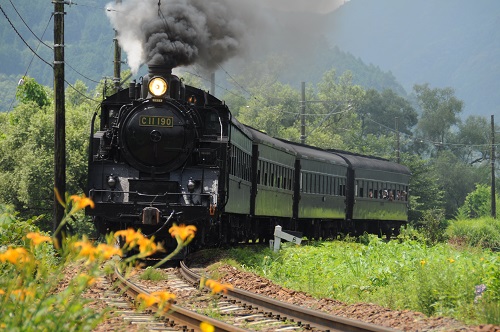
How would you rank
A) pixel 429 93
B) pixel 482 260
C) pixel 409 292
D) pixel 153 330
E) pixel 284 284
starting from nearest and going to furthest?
pixel 153 330
pixel 409 292
pixel 482 260
pixel 284 284
pixel 429 93

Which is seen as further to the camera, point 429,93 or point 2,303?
point 429,93

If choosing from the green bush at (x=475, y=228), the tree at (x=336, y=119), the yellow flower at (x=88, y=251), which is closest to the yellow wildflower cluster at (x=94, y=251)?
the yellow flower at (x=88, y=251)

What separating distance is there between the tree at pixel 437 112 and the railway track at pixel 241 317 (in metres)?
133

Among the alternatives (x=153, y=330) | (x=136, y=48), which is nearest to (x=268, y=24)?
(x=136, y=48)

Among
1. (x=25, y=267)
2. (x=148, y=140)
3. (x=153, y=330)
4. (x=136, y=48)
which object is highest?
(x=136, y=48)

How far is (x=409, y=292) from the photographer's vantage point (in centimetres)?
1278

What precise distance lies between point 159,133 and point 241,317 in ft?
24.5

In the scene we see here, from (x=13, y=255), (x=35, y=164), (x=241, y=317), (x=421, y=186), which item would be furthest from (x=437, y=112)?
(x=13, y=255)

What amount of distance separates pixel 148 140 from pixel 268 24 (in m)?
9.86

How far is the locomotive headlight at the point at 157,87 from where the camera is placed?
59.3 feet

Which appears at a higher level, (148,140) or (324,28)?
(324,28)

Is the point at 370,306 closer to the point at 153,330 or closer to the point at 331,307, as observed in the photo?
the point at 331,307

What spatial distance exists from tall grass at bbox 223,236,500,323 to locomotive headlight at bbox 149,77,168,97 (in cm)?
371

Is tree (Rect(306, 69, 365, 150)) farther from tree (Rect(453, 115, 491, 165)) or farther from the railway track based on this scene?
the railway track
